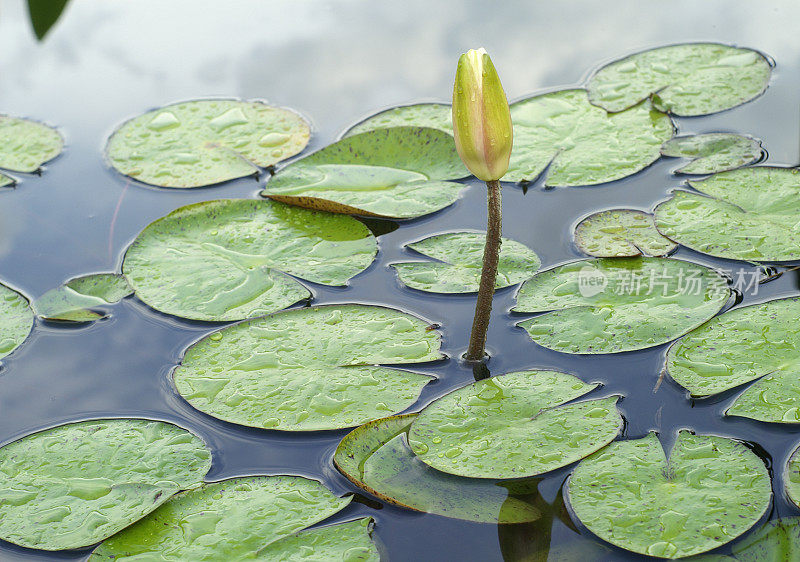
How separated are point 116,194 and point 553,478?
1.86m

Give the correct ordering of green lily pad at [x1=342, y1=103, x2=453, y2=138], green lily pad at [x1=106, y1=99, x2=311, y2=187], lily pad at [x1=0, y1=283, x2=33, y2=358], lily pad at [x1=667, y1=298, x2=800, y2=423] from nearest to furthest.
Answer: lily pad at [x1=667, y1=298, x2=800, y2=423] → lily pad at [x1=0, y1=283, x2=33, y2=358] → green lily pad at [x1=106, y1=99, x2=311, y2=187] → green lily pad at [x1=342, y1=103, x2=453, y2=138]

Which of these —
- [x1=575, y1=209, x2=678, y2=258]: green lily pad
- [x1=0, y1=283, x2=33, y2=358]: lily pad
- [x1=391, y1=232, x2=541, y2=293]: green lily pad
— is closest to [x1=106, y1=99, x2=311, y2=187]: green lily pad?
[x1=0, y1=283, x2=33, y2=358]: lily pad

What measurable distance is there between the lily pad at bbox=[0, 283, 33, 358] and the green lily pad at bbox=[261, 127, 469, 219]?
79 centimetres

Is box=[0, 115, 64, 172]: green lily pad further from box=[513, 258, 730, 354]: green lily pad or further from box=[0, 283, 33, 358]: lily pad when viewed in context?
box=[513, 258, 730, 354]: green lily pad

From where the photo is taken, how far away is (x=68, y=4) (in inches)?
163

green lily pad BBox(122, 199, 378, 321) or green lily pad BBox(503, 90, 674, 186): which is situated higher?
green lily pad BBox(503, 90, 674, 186)

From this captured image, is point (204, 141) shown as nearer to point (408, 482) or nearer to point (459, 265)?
point (459, 265)

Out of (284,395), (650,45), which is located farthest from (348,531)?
(650,45)

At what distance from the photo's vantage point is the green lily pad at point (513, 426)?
5.12 feet

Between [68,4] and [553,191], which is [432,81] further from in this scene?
[68,4]

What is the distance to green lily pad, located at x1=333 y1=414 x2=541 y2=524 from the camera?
1.51 meters

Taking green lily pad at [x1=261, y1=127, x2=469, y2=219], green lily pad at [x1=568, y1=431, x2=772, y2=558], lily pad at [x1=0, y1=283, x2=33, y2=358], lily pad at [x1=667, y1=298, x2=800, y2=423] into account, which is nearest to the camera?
green lily pad at [x1=568, y1=431, x2=772, y2=558]

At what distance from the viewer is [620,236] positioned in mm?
2227

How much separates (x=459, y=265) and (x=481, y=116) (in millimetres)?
697
